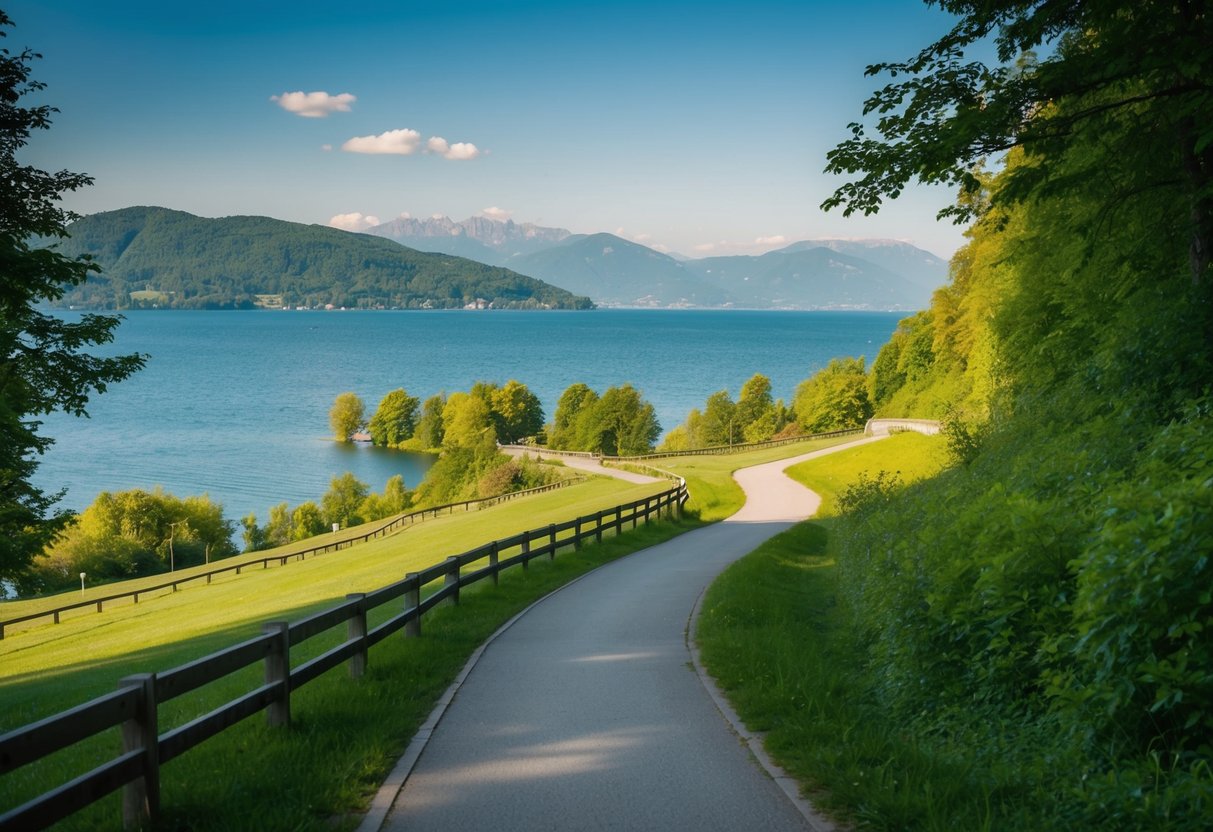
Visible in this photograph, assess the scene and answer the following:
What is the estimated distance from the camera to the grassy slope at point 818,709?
562cm

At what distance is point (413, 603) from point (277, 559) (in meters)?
39.0

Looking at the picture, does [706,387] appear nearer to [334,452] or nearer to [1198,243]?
[334,452]

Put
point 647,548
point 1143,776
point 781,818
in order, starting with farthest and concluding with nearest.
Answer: point 647,548 → point 781,818 → point 1143,776

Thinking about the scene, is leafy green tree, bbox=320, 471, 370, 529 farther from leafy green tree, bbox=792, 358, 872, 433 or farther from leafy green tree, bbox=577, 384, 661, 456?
leafy green tree, bbox=792, 358, 872, 433

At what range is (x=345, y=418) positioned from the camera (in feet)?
435

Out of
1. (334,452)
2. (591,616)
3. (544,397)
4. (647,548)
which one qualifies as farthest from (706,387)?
(591,616)

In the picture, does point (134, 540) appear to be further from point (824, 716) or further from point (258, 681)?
point (824, 716)

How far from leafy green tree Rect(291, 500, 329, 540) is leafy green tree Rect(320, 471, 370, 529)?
1.36 meters

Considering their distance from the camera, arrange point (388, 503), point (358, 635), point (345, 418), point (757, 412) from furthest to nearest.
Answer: point (345, 418), point (757, 412), point (388, 503), point (358, 635)

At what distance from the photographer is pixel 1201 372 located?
11688 mm

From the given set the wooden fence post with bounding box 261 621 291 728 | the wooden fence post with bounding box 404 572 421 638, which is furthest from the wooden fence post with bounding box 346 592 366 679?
the wooden fence post with bounding box 261 621 291 728

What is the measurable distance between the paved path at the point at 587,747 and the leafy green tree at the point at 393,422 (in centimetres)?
12351

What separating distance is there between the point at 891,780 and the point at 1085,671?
1650 millimetres

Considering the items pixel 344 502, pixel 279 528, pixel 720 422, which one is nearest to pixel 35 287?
pixel 279 528
